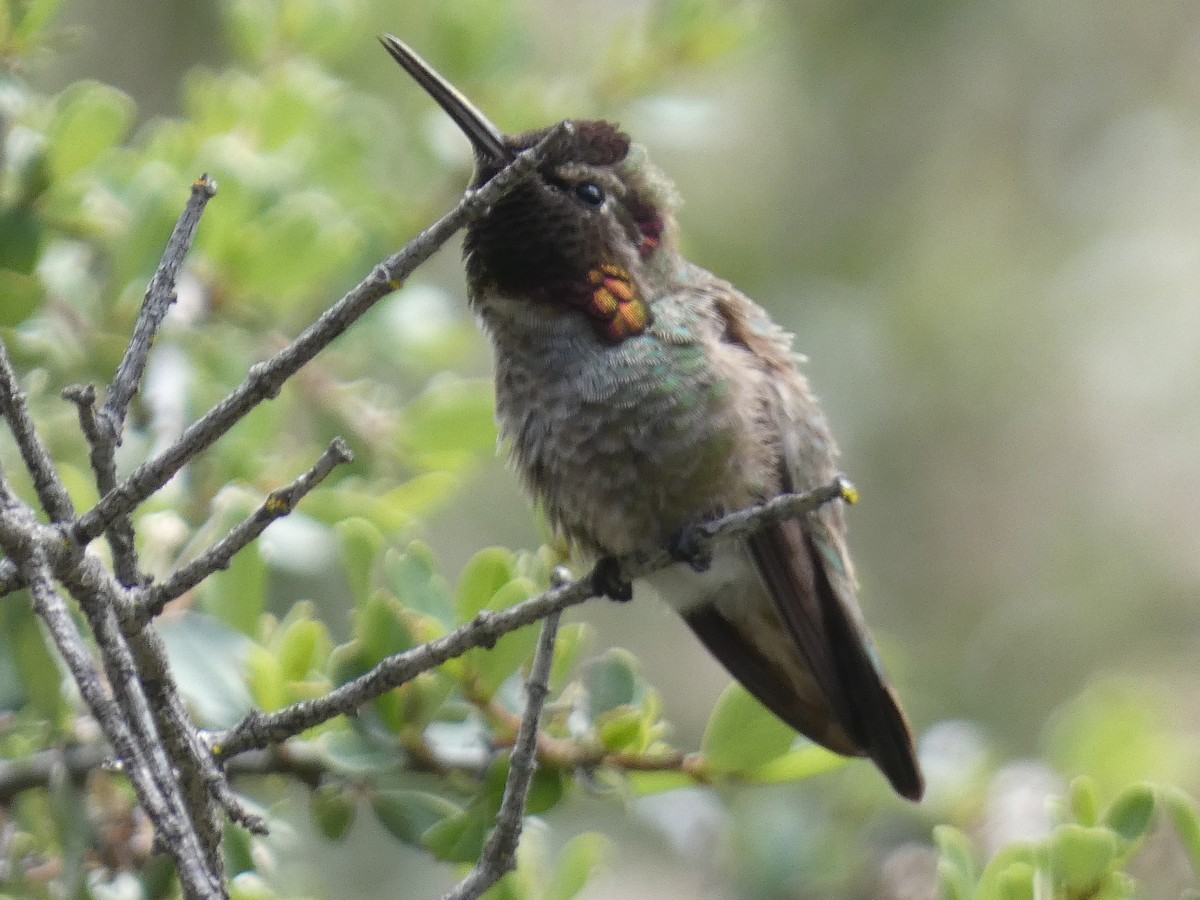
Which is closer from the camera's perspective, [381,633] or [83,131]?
[381,633]

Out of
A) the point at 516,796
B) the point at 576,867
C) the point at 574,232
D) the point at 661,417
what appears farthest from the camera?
the point at 574,232

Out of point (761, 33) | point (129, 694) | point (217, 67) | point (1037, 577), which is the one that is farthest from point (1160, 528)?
point (129, 694)

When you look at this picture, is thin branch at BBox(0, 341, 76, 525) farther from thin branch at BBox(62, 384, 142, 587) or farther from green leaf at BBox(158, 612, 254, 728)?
green leaf at BBox(158, 612, 254, 728)

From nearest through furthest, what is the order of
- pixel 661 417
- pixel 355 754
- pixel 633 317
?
pixel 355 754 → pixel 661 417 → pixel 633 317

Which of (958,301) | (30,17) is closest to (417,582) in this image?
(30,17)

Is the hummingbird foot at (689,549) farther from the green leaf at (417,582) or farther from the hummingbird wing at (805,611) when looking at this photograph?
the green leaf at (417,582)

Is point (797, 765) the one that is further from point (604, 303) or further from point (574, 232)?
point (574, 232)

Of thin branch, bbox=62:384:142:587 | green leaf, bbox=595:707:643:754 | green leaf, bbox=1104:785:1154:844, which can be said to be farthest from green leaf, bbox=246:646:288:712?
green leaf, bbox=1104:785:1154:844

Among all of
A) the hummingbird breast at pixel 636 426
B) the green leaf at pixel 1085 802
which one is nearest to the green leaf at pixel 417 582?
the hummingbird breast at pixel 636 426
